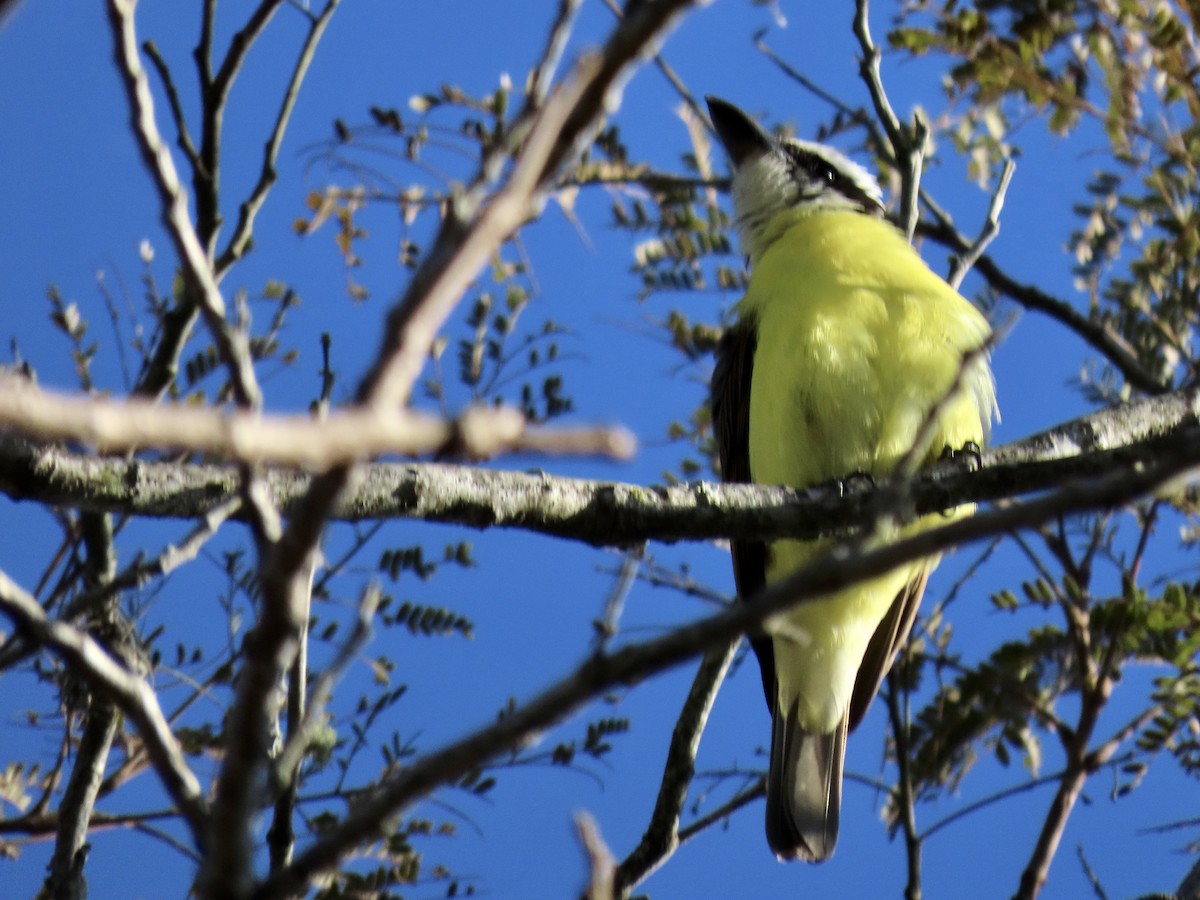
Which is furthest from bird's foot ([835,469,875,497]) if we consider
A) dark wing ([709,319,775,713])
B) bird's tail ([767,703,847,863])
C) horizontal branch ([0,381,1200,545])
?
bird's tail ([767,703,847,863])

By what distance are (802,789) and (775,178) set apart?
7.08 ft

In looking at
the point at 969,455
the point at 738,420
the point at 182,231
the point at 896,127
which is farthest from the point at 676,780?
the point at 182,231

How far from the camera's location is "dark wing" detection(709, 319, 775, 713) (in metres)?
4.25

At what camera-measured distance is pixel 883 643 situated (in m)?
4.43

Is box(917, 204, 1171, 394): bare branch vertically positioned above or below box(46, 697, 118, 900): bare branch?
above

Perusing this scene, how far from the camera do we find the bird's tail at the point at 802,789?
13.4 feet

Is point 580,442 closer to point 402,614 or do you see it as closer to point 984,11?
point 402,614

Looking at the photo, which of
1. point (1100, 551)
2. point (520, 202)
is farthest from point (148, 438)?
point (1100, 551)

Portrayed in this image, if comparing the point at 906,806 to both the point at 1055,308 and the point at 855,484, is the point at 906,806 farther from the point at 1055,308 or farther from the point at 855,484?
the point at 1055,308

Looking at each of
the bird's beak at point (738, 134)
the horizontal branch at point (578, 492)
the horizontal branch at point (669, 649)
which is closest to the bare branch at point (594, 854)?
the horizontal branch at point (669, 649)

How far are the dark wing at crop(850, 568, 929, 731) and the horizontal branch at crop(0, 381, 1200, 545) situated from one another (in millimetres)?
1346

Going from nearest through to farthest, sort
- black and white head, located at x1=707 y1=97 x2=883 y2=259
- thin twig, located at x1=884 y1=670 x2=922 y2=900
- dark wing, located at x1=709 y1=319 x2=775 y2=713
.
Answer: thin twig, located at x1=884 y1=670 x2=922 y2=900 → dark wing, located at x1=709 y1=319 x2=775 y2=713 → black and white head, located at x1=707 y1=97 x2=883 y2=259

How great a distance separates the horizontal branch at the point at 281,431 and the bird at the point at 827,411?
281 cm

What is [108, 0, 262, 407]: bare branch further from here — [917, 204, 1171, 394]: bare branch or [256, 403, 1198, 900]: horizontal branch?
[917, 204, 1171, 394]: bare branch
